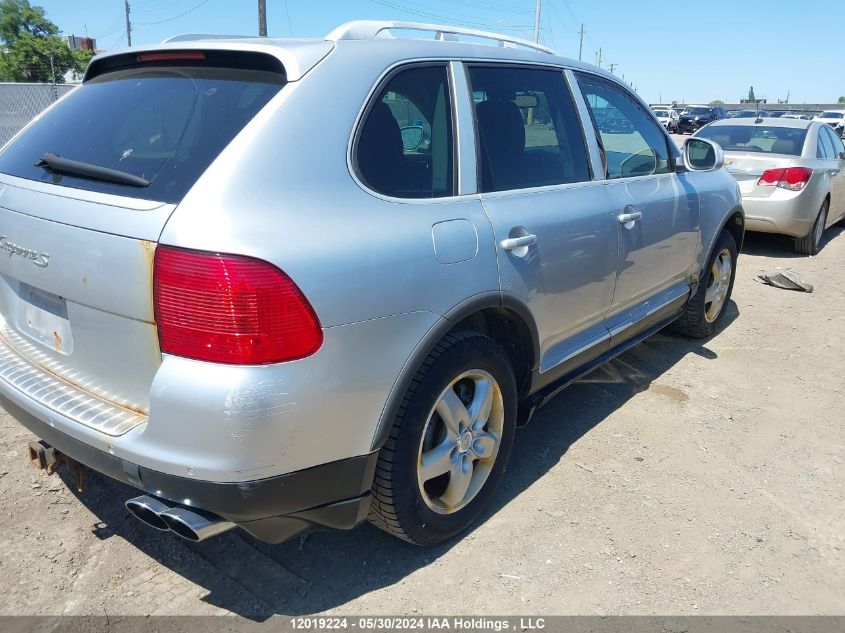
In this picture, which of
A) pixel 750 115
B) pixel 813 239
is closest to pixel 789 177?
pixel 813 239

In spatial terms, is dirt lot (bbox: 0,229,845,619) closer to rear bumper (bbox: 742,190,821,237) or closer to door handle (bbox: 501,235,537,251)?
door handle (bbox: 501,235,537,251)

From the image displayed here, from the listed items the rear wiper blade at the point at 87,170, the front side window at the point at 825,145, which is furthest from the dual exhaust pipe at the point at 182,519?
the front side window at the point at 825,145

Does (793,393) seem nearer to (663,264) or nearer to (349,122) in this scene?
(663,264)

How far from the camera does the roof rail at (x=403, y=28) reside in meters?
2.43

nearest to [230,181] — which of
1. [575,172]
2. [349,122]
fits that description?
[349,122]

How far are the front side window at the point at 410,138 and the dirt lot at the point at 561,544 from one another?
144 centimetres

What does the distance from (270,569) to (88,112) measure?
74.3 inches

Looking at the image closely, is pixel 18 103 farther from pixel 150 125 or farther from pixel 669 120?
pixel 669 120

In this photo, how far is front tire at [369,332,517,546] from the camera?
7.55ft

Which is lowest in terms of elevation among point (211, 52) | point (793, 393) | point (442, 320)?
point (793, 393)

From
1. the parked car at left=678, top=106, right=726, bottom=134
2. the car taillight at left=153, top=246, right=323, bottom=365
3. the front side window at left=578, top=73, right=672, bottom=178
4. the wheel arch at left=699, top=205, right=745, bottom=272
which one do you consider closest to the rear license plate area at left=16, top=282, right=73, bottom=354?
the car taillight at left=153, top=246, right=323, bottom=365

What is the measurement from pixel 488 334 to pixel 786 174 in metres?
6.78

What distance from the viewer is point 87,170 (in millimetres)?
2201

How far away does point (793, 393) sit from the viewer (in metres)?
4.34
